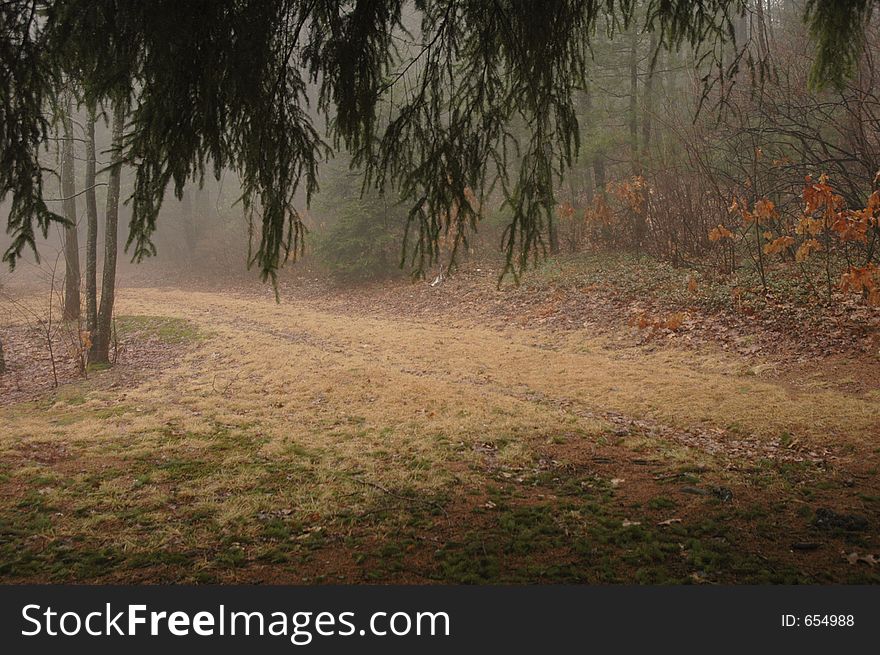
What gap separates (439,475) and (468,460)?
46cm

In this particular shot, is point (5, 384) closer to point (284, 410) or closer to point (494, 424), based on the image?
point (284, 410)

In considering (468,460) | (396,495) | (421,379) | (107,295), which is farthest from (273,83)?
(107,295)

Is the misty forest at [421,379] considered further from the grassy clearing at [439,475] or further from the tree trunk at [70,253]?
the tree trunk at [70,253]

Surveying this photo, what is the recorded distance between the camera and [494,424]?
19.3 ft

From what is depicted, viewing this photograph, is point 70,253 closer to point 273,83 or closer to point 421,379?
point 421,379

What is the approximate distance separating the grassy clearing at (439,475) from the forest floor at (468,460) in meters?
0.02

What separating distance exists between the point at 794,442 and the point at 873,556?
2317mm

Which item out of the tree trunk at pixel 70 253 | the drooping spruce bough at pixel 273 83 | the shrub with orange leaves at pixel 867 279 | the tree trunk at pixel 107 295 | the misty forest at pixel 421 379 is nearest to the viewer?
the misty forest at pixel 421 379

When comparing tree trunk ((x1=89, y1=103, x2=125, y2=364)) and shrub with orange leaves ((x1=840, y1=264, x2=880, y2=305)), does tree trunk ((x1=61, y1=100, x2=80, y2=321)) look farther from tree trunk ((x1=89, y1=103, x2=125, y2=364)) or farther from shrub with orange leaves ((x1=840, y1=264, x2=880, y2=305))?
shrub with orange leaves ((x1=840, y1=264, x2=880, y2=305))

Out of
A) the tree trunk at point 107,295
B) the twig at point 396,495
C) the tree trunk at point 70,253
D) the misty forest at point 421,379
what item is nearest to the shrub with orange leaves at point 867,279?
the misty forest at point 421,379

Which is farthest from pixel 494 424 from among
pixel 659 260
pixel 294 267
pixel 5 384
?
pixel 294 267

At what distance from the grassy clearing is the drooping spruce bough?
158cm

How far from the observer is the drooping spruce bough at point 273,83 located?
331 centimetres

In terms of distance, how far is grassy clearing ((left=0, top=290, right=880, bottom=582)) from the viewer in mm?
2994
